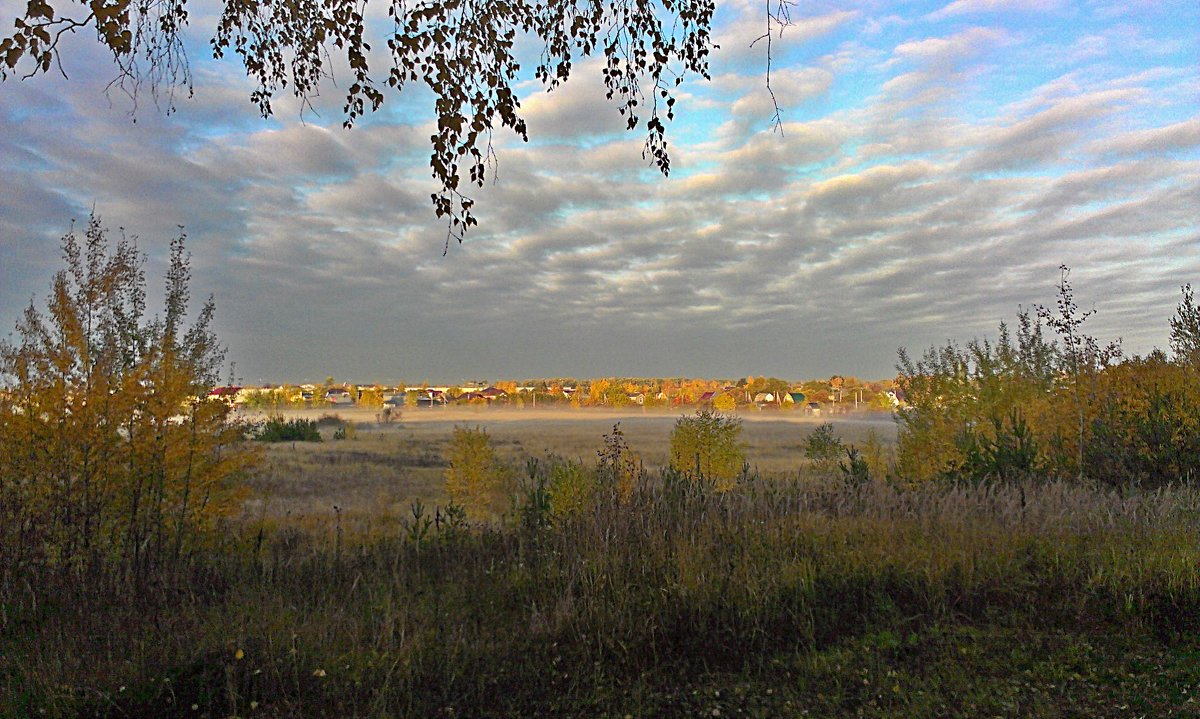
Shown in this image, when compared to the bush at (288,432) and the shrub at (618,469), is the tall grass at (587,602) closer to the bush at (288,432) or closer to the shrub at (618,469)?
the shrub at (618,469)

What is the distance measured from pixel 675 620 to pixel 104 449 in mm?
5471

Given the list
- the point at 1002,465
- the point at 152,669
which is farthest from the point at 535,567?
the point at 1002,465

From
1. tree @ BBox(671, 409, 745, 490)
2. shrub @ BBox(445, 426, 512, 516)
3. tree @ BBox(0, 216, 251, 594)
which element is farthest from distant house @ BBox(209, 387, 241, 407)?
tree @ BBox(671, 409, 745, 490)

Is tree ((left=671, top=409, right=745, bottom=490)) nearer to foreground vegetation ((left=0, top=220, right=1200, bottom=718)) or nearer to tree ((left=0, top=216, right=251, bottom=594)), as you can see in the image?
foreground vegetation ((left=0, top=220, right=1200, bottom=718))

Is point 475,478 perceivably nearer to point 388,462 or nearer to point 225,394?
point 225,394

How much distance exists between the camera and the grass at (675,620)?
3.58 metres

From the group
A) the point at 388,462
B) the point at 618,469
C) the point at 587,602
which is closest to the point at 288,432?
the point at 388,462

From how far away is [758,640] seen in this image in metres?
4.35

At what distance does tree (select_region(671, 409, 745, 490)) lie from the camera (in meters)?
12.2

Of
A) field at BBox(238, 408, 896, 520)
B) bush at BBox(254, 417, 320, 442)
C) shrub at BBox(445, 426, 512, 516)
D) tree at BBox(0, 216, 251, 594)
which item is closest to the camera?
tree at BBox(0, 216, 251, 594)

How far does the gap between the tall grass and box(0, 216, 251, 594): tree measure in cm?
58

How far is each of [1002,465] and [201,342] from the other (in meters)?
10.9

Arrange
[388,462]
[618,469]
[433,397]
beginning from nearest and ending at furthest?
[618,469]
[388,462]
[433,397]

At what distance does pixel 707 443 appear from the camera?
12414 millimetres
